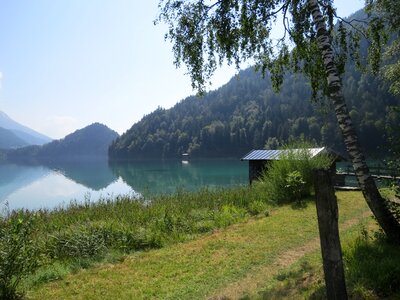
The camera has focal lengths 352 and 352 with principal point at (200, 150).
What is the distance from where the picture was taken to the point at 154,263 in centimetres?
829

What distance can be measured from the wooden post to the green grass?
4.17 ft

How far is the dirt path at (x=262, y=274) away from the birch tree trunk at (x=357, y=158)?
233cm

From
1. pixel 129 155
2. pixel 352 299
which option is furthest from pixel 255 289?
pixel 129 155

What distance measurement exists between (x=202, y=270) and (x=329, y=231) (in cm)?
441

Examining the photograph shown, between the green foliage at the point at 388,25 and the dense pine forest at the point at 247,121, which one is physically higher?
the dense pine forest at the point at 247,121

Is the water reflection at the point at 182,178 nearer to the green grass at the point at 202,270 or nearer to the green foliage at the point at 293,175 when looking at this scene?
the green foliage at the point at 293,175

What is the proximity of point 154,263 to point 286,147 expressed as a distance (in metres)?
11.8

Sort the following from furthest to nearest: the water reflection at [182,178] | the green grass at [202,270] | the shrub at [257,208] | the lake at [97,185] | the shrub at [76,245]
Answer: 1. the water reflection at [182,178]
2. the lake at [97,185]
3. the shrub at [257,208]
4. the shrub at [76,245]
5. the green grass at [202,270]

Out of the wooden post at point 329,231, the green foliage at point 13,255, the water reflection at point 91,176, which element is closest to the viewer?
the wooden post at point 329,231

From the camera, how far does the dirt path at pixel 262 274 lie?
6213 millimetres

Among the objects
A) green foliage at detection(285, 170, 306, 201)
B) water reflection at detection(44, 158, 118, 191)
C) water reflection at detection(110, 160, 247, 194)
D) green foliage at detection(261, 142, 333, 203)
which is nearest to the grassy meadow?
green foliage at detection(285, 170, 306, 201)

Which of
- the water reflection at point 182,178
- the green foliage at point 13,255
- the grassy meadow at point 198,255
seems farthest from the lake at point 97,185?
the green foliage at point 13,255

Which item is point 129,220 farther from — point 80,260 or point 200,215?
point 80,260

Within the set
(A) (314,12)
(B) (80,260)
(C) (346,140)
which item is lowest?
(B) (80,260)
